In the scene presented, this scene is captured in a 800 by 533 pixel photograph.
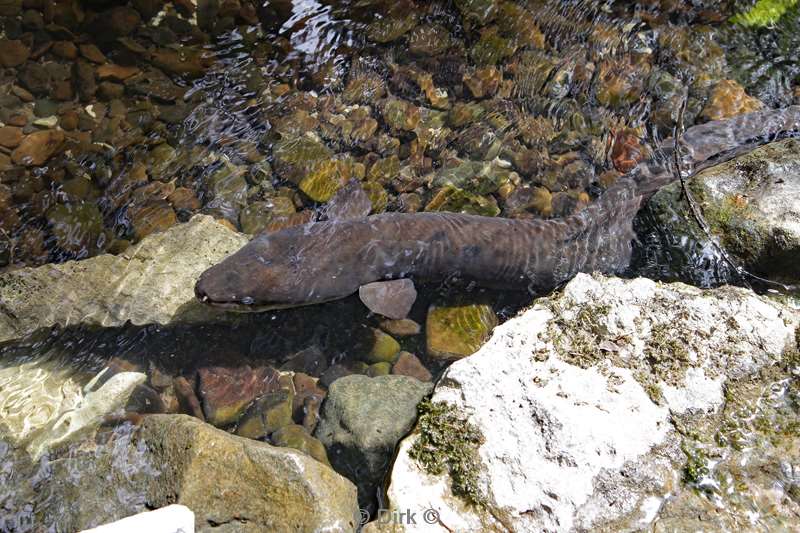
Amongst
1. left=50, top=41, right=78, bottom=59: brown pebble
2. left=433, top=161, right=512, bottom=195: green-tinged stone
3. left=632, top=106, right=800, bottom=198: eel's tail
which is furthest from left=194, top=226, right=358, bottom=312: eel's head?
left=50, top=41, right=78, bottom=59: brown pebble

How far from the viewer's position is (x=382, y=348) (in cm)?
460

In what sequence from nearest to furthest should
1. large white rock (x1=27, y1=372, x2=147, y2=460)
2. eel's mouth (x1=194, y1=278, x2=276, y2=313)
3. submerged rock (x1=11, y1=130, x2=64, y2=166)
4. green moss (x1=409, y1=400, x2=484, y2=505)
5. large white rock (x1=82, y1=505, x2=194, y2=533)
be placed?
1. large white rock (x1=82, y1=505, x2=194, y2=533)
2. green moss (x1=409, y1=400, x2=484, y2=505)
3. large white rock (x1=27, y1=372, x2=147, y2=460)
4. eel's mouth (x1=194, y1=278, x2=276, y2=313)
5. submerged rock (x1=11, y1=130, x2=64, y2=166)

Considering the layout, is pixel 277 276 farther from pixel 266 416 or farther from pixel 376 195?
pixel 376 195

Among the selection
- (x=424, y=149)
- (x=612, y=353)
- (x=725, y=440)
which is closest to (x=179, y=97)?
(x=424, y=149)

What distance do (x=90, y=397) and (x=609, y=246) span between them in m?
4.11

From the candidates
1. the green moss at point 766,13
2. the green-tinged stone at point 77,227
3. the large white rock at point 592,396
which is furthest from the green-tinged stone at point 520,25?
the green-tinged stone at point 77,227

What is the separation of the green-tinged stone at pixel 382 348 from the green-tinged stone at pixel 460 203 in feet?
4.36

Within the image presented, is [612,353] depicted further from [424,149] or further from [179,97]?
[179,97]

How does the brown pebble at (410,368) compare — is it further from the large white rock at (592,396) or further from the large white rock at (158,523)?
the large white rock at (158,523)

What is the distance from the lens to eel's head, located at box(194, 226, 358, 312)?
14.3 feet

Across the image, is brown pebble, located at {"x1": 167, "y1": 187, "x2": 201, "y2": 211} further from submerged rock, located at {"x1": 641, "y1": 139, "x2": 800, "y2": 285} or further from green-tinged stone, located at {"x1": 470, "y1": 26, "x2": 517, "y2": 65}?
submerged rock, located at {"x1": 641, "y1": 139, "x2": 800, "y2": 285}

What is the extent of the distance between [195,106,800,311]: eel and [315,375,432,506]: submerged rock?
98 cm

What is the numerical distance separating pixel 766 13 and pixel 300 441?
20.6ft

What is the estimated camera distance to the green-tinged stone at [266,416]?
13.3 ft
